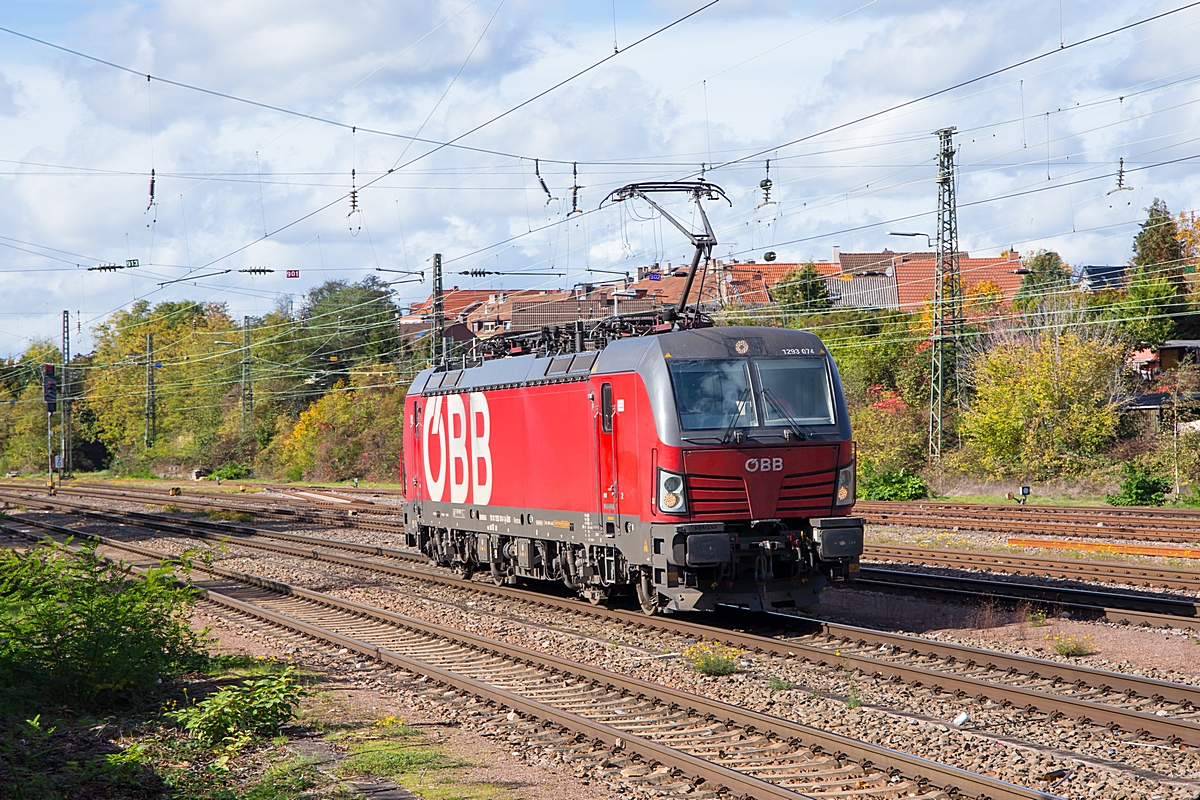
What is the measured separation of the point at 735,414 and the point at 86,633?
735 cm

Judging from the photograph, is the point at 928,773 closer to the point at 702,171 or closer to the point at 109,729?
the point at 109,729

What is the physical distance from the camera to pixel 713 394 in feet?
43.8

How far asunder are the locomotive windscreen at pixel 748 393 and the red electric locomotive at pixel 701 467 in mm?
15

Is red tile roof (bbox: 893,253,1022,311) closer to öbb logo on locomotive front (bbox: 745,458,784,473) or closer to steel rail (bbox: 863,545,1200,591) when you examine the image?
steel rail (bbox: 863,545,1200,591)

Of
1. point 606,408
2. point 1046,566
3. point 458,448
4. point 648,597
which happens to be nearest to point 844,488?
point 648,597

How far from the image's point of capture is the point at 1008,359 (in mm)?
39969

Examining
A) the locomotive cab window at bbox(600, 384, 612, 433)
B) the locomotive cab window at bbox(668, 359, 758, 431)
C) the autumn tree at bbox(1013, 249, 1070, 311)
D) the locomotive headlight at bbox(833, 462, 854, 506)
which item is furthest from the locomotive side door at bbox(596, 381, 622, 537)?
the autumn tree at bbox(1013, 249, 1070, 311)

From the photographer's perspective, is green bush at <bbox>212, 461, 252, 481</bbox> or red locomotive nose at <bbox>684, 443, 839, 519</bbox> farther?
green bush at <bbox>212, 461, 252, 481</bbox>

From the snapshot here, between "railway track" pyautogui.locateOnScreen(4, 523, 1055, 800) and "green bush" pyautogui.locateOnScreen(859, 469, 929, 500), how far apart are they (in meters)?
24.3

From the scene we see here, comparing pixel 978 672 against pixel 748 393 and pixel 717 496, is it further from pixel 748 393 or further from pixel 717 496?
pixel 748 393

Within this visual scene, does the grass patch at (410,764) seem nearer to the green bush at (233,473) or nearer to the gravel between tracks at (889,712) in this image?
the gravel between tracks at (889,712)

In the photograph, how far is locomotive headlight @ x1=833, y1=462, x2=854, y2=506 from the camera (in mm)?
13594

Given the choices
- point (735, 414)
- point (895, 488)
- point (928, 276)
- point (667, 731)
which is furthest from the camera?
point (928, 276)

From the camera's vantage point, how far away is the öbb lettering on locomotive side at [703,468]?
13.0m
